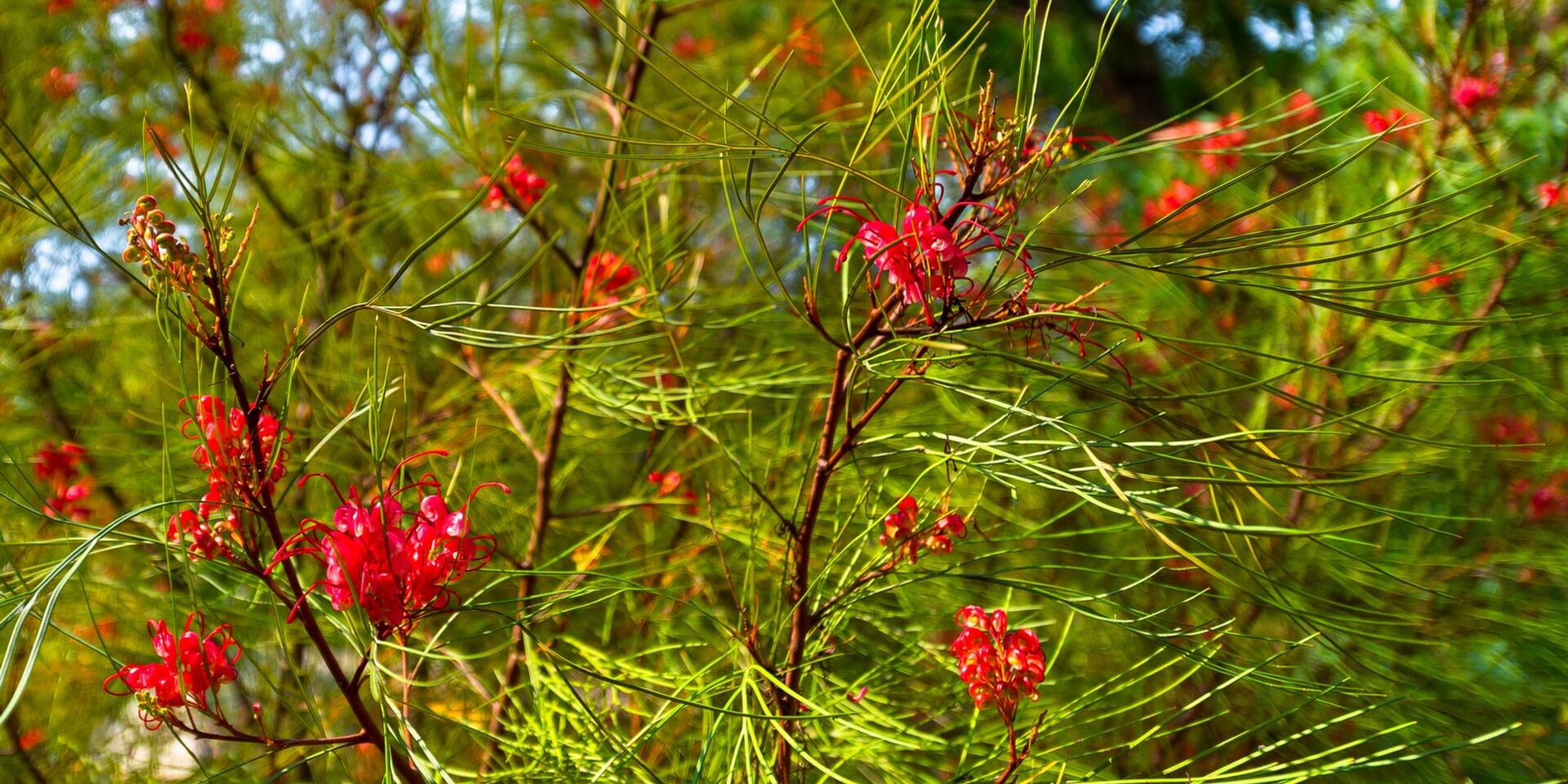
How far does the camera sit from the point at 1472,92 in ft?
A: 3.16

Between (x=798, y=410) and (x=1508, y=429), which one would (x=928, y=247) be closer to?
(x=798, y=410)

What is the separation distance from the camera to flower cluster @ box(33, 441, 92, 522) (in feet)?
2.70

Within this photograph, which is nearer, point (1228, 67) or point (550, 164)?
point (550, 164)

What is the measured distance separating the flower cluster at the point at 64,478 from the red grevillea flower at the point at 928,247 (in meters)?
0.69

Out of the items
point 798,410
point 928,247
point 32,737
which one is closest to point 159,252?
point 928,247

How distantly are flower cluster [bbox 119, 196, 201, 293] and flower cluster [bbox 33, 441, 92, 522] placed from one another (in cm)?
50

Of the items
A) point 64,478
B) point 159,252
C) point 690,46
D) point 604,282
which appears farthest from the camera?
point 690,46

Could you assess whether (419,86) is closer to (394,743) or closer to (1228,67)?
(394,743)

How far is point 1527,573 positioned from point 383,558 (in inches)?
42.1

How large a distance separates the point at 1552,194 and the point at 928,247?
795mm

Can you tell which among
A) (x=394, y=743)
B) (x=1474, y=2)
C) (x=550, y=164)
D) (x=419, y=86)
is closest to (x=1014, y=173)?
(x=394, y=743)

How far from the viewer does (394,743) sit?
1.56 feet

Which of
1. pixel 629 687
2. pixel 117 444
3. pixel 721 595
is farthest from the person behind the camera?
pixel 117 444

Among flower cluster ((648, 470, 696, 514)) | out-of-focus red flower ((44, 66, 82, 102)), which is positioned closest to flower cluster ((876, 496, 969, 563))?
flower cluster ((648, 470, 696, 514))
